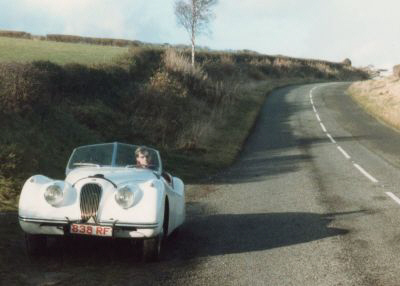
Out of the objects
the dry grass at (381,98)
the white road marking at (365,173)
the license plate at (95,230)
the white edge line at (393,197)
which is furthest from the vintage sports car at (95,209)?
the dry grass at (381,98)

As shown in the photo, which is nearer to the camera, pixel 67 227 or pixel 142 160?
pixel 67 227

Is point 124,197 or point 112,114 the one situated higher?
point 124,197

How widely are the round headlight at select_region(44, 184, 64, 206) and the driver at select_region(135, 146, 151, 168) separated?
183 centimetres

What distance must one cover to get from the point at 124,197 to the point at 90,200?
453mm

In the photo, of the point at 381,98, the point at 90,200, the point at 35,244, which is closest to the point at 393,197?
the point at 90,200

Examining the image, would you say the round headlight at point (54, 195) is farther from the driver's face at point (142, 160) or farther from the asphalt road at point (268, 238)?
the driver's face at point (142, 160)

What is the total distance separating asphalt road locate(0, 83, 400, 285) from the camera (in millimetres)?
6871

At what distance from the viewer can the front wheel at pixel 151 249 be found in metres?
7.38

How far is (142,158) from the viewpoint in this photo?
905cm

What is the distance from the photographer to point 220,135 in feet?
82.8

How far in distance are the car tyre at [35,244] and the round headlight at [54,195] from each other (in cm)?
54

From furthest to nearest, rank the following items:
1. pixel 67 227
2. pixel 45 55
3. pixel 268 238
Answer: pixel 45 55, pixel 268 238, pixel 67 227

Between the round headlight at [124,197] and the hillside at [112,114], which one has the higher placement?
the round headlight at [124,197]

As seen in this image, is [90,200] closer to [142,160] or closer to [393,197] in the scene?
[142,160]
